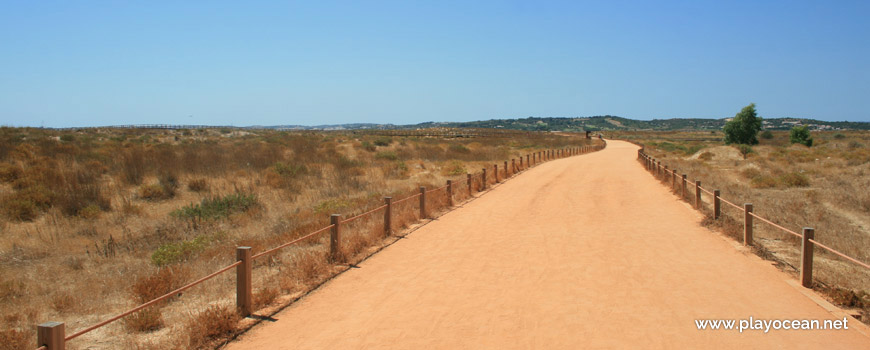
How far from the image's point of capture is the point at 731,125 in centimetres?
7462

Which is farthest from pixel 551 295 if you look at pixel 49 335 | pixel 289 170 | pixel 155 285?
pixel 289 170

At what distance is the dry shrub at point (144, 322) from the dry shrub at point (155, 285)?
82 cm

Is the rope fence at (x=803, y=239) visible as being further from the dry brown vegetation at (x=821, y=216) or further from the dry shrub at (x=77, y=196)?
the dry shrub at (x=77, y=196)

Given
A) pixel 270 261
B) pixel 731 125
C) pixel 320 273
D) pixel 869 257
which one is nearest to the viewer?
pixel 320 273

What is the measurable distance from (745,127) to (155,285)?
267ft

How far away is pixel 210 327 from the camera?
608cm

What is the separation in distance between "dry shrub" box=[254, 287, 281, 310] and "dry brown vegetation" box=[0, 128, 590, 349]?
0.05 feet

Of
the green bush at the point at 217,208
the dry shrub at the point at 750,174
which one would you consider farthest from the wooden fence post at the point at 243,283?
the dry shrub at the point at 750,174

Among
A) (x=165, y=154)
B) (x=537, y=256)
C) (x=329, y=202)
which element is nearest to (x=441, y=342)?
(x=537, y=256)

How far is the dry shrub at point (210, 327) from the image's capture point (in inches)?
231

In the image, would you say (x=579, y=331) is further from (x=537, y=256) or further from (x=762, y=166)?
(x=762, y=166)

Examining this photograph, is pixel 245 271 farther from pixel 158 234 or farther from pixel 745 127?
pixel 745 127

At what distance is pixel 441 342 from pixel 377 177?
21.2m

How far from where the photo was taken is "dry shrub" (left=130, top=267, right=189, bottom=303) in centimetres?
746
